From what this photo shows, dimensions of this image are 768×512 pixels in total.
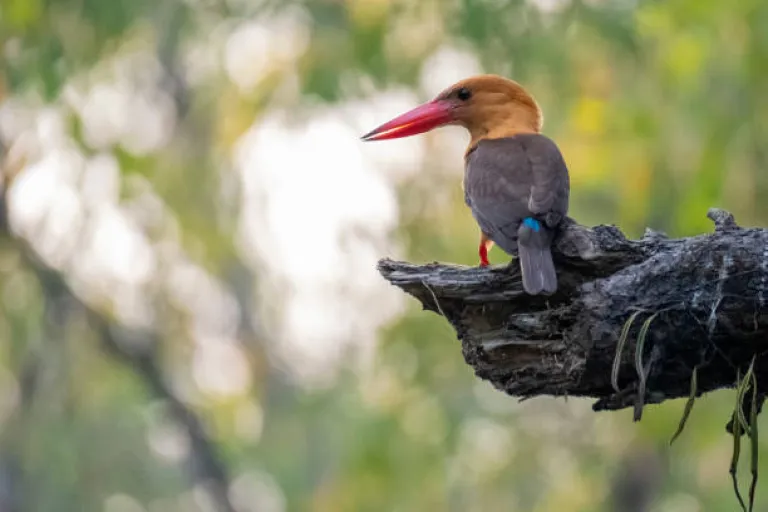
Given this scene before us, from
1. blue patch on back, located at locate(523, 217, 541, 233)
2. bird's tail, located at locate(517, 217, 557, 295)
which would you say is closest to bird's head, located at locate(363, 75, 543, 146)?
blue patch on back, located at locate(523, 217, 541, 233)

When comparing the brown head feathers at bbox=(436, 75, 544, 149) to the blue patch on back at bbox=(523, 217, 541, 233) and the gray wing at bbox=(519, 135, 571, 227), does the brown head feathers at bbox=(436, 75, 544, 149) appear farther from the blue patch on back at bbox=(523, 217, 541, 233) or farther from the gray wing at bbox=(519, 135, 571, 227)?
the blue patch on back at bbox=(523, 217, 541, 233)

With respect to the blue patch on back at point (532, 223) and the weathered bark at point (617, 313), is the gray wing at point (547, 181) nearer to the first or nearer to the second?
the blue patch on back at point (532, 223)

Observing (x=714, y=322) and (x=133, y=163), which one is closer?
(x=714, y=322)

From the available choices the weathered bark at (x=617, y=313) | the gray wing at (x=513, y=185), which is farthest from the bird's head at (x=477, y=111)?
the weathered bark at (x=617, y=313)

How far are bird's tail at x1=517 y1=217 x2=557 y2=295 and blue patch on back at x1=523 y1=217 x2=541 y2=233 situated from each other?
10 cm

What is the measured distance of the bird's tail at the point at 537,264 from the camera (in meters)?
3.02

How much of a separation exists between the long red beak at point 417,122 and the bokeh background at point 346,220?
43.8 inches

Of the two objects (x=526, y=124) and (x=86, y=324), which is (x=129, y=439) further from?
(x=526, y=124)

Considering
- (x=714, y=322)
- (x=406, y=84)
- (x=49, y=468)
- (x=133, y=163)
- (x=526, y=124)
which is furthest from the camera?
(x=49, y=468)

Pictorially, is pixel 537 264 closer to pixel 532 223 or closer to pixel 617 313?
pixel 617 313

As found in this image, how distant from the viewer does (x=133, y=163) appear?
8484 millimetres

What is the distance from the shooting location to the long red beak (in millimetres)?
5184

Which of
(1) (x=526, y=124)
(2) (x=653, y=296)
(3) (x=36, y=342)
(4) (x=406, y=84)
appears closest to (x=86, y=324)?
(3) (x=36, y=342)

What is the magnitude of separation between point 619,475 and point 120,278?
182 inches
